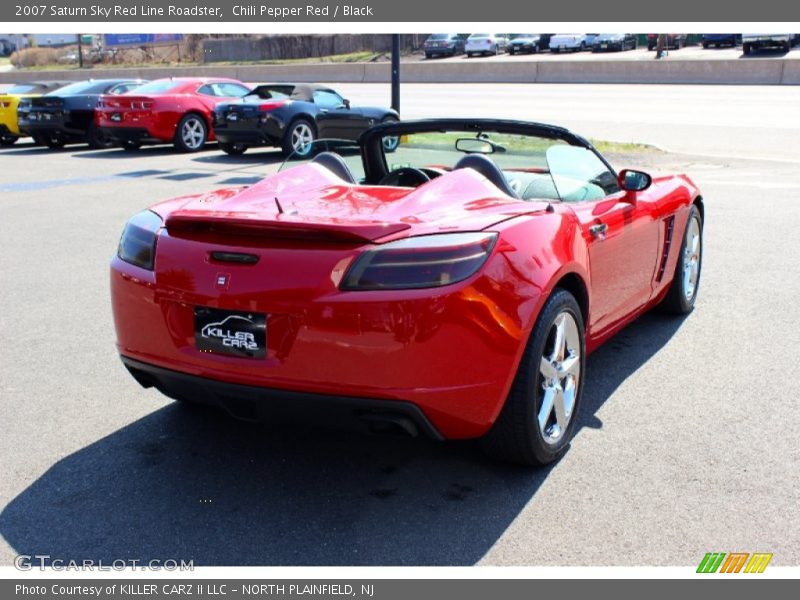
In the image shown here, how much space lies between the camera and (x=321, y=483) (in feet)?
12.3

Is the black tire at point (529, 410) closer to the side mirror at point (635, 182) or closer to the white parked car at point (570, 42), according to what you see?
the side mirror at point (635, 182)

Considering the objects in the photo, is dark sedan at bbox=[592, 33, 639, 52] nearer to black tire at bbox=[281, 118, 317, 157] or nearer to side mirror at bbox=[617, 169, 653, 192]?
black tire at bbox=[281, 118, 317, 157]

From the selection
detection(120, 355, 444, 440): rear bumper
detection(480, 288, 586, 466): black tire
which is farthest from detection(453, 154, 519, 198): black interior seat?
detection(120, 355, 444, 440): rear bumper

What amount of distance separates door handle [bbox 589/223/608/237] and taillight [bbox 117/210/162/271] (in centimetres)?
190

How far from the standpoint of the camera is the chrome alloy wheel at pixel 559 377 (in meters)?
3.83

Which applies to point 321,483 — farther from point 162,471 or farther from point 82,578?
point 82,578

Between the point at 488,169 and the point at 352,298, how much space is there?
128cm

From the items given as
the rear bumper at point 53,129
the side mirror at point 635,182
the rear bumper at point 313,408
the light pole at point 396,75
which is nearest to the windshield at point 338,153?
the side mirror at point 635,182

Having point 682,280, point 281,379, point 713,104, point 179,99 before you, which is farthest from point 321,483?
point 713,104

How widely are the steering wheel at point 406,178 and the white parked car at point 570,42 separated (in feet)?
163

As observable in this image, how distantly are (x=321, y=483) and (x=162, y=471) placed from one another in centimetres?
67

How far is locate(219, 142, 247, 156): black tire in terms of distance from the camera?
17203 millimetres

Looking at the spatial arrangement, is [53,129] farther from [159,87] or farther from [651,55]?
[651,55]

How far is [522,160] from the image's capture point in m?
4.70
